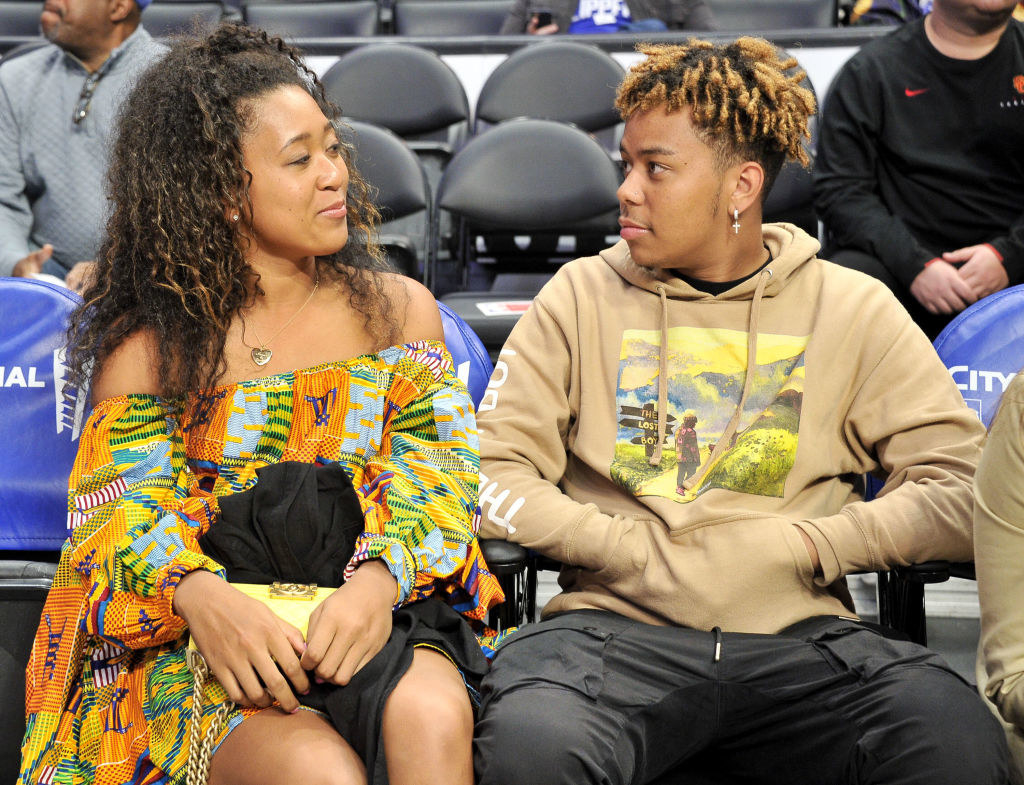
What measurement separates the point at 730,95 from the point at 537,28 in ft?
10.2

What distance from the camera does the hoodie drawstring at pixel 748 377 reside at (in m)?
1.97

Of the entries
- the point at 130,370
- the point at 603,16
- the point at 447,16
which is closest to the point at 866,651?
the point at 130,370

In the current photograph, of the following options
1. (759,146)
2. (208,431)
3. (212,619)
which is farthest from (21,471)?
(759,146)

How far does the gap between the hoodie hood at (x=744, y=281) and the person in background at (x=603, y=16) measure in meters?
2.98

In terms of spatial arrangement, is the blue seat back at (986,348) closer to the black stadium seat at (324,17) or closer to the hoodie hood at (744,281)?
the hoodie hood at (744,281)

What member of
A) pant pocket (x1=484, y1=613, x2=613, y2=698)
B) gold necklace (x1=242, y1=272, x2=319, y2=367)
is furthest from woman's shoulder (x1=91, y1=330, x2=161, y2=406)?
pant pocket (x1=484, y1=613, x2=613, y2=698)

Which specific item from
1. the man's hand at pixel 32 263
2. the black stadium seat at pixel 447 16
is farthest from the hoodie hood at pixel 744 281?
the black stadium seat at pixel 447 16

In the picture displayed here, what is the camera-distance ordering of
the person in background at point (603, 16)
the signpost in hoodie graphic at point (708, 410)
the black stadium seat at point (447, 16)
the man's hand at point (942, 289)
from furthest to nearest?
the black stadium seat at point (447, 16)
the person in background at point (603, 16)
the man's hand at point (942, 289)
the signpost in hoodie graphic at point (708, 410)

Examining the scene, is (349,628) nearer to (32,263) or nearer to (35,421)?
(35,421)

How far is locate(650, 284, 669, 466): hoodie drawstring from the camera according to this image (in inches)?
78.2

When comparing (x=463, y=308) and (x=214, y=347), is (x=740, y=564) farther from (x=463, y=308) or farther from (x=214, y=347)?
(x=463, y=308)

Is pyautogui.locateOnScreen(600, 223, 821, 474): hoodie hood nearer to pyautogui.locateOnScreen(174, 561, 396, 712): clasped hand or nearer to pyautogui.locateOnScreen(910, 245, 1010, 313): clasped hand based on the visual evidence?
pyautogui.locateOnScreen(174, 561, 396, 712): clasped hand

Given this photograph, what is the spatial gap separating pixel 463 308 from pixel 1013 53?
1709 millimetres

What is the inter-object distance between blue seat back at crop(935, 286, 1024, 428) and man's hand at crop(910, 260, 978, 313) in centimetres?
67
